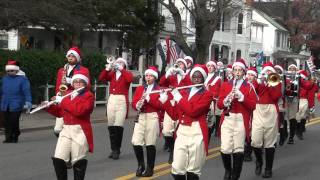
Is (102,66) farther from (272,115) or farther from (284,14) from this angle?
(284,14)

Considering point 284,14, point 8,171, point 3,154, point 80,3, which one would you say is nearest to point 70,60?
point 8,171

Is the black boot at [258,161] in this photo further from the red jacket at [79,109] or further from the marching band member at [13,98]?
the marching band member at [13,98]

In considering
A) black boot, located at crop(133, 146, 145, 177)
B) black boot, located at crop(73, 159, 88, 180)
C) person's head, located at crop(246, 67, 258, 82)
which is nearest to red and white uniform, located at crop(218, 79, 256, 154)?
person's head, located at crop(246, 67, 258, 82)

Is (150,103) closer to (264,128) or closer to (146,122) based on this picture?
(146,122)

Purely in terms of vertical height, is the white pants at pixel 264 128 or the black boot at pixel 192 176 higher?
the white pants at pixel 264 128

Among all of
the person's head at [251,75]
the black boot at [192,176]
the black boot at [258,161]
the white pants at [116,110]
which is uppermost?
the person's head at [251,75]

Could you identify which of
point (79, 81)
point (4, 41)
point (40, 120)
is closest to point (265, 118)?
point (79, 81)

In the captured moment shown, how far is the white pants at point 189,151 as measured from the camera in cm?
759

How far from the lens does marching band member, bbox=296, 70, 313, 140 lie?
15.2 metres

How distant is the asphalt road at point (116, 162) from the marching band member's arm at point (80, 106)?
2064mm

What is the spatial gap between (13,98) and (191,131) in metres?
6.89

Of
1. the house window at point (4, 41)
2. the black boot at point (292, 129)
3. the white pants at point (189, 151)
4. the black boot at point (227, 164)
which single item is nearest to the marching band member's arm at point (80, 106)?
the white pants at point (189, 151)

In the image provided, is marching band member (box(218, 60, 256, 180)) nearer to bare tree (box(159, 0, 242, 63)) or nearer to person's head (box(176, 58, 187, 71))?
person's head (box(176, 58, 187, 71))

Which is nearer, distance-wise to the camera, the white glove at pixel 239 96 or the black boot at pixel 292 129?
the white glove at pixel 239 96
